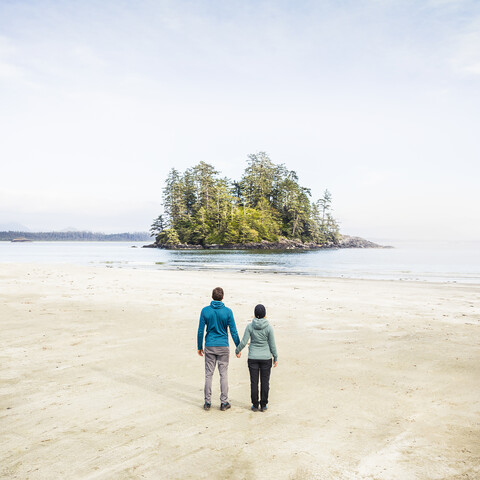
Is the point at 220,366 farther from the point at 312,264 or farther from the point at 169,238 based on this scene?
the point at 169,238

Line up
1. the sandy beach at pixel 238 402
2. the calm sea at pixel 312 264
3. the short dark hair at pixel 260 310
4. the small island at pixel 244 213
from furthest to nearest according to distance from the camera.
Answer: the small island at pixel 244 213
the calm sea at pixel 312 264
the short dark hair at pixel 260 310
the sandy beach at pixel 238 402

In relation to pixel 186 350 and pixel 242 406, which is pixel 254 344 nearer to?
pixel 242 406

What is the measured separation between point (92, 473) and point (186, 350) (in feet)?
18.7

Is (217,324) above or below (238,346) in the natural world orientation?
above

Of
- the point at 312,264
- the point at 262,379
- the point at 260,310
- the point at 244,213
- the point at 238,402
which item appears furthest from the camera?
the point at 244,213

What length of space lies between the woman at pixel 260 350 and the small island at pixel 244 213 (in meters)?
107

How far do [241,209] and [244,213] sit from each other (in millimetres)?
6574

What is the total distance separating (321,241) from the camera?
471 feet

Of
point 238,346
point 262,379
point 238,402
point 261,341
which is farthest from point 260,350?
point 238,402

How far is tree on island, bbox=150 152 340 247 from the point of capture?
120188 millimetres

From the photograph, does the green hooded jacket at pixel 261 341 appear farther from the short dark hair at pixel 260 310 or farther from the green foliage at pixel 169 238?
the green foliage at pixel 169 238

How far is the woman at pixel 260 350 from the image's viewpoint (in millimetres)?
6480

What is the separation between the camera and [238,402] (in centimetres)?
700

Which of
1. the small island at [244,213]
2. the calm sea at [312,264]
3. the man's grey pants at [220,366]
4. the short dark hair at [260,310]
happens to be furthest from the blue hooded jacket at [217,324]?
the small island at [244,213]
